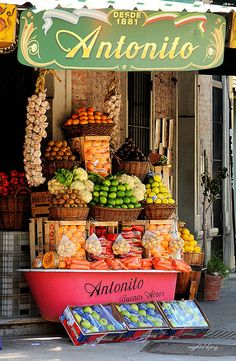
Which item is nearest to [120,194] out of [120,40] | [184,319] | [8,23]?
[184,319]

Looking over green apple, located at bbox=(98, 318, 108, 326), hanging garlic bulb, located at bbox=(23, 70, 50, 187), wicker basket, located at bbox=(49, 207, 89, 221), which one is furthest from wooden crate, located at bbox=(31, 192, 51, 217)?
green apple, located at bbox=(98, 318, 108, 326)

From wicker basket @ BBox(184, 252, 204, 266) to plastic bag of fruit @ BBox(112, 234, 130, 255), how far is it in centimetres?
282

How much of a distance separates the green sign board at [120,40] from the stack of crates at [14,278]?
3035 millimetres

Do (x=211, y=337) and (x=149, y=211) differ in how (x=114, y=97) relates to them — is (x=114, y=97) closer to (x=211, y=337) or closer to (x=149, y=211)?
(x=149, y=211)

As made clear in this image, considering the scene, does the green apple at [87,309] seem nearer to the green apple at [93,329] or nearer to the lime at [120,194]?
the green apple at [93,329]

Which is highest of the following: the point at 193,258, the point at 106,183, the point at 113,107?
the point at 113,107

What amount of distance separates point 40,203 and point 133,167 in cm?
143

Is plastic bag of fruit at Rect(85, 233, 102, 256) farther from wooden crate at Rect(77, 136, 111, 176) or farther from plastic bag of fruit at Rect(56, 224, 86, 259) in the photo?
wooden crate at Rect(77, 136, 111, 176)

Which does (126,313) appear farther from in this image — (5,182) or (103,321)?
(5,182)

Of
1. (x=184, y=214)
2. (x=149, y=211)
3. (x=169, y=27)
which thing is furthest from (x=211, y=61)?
(x=184, y=214)

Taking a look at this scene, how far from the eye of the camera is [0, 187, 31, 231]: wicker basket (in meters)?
12.7

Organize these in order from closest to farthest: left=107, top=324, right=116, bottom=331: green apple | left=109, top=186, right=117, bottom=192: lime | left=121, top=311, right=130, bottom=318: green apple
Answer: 1. left=107, top=324, right=116, bottom=331: green apple
2. left=121, top=311, right=130, bottom=318: green apple
3. left=109, top=186, right=117, bottom=192: lime

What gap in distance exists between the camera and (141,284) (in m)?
12.3

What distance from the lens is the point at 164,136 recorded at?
1697 centimetres
